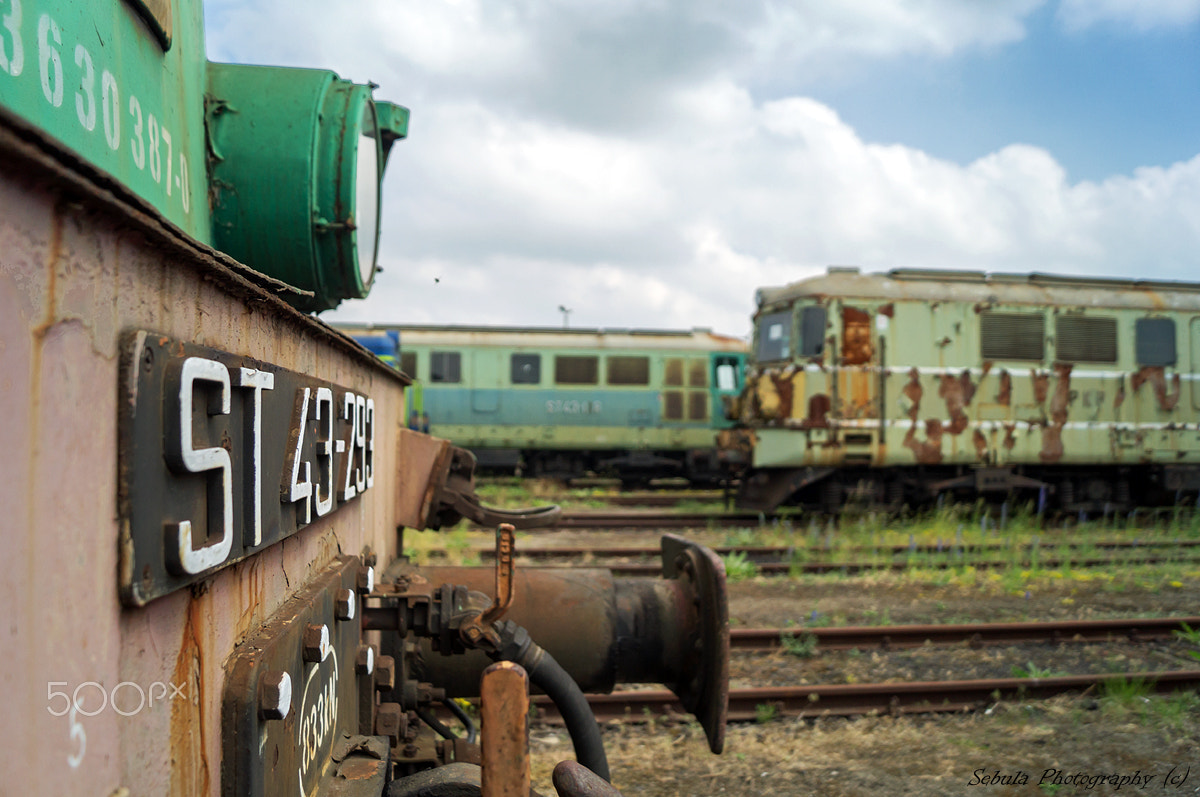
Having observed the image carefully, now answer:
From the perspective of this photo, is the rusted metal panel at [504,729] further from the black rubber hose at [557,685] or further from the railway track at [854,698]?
the railway track at [854,698]

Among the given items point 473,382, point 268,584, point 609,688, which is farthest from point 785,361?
point 268,584

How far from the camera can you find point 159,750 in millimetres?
950

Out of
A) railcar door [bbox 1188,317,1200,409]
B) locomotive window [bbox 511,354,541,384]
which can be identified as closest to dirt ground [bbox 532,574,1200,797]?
railcar door [bbox 1188,317,1200,409]

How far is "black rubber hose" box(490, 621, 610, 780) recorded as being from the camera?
212 centimetres

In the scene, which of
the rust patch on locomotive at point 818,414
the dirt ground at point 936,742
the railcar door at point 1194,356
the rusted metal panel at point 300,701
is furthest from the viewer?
the railcar door at point 1194,356

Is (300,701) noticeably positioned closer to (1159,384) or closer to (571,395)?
(1159,384)

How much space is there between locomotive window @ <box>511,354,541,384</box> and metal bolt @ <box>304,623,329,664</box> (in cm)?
1394

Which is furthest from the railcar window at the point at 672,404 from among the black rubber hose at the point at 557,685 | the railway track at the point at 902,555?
the black rubber hose at the point at 557,685

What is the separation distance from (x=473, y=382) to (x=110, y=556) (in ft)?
48.0

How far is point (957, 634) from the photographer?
224 inches

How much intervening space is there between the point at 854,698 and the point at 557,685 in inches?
123

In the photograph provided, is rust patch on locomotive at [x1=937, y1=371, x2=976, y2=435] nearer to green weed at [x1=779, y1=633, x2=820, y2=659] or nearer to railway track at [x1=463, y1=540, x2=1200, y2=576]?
railway track at [x1=463, y1=540, x2=1200, y2=576]

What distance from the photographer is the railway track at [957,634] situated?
219 inches

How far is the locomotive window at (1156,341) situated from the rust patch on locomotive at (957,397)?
9.03 ft
